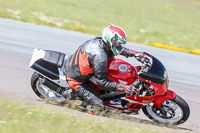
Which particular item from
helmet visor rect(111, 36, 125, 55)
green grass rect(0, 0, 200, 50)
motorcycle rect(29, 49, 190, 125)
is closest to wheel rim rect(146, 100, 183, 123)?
motorcycle rect(29, 49, 190, 125)

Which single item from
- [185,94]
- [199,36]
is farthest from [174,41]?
[185,94]

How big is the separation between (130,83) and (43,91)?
5.71ft

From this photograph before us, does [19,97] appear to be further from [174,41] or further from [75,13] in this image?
[75,13]

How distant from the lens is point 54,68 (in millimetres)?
6004

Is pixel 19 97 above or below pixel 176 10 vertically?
below

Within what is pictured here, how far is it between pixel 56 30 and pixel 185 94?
6.72 metres

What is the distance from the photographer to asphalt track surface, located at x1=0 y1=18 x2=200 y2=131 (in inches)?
272

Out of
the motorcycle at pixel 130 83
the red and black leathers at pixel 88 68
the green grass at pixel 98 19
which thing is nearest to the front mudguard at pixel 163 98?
the motorcycle at pixel 130 83

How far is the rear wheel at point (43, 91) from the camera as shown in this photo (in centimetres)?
A: 618

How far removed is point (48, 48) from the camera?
10484 millimetres

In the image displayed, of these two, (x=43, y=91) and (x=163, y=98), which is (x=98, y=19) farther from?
(x=163, y=98)

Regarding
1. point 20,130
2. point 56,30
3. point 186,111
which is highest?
point 56,30

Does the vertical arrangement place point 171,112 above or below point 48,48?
below

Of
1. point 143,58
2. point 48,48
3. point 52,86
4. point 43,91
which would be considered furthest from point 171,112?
point 48,48
